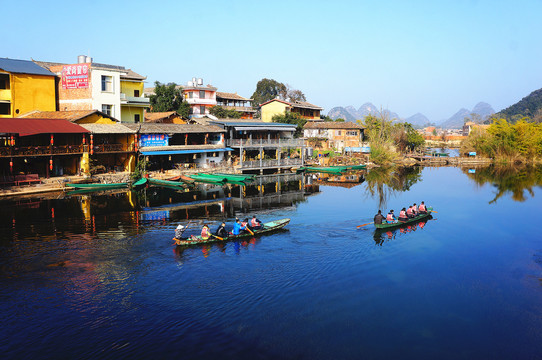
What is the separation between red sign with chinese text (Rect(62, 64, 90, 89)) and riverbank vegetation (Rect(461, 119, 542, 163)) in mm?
67266

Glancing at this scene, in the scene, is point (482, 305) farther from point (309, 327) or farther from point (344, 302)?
point (309, 327)

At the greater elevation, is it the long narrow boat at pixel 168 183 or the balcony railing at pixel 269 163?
the balcony railing at pixel 269 163

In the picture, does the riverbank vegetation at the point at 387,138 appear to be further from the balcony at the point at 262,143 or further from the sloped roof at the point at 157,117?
the sloped roof at the point at 157,117

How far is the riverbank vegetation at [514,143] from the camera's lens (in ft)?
243

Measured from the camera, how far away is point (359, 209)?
3453cm

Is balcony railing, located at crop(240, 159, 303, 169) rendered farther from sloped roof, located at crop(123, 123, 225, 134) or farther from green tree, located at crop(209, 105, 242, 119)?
green tree, located at crop(209, 105, 242, 119)

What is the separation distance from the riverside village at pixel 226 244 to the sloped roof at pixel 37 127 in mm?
327

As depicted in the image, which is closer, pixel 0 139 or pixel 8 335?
pixel 8 335

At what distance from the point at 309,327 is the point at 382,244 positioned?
11.4 m

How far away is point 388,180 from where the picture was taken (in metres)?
52.7

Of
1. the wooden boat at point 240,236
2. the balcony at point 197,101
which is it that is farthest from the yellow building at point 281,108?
the wooden boat at point 240,236

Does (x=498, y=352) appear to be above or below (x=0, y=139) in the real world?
below

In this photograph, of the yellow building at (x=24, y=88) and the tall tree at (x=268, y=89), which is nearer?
the yellow building at (x=24, y=88)

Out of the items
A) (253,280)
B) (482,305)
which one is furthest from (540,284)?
(253,280)
